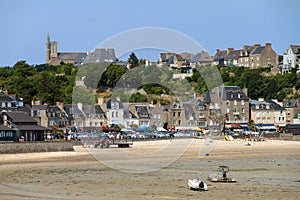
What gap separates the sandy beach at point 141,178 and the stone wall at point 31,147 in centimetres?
472

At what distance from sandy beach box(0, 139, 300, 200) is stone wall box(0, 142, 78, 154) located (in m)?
4.72

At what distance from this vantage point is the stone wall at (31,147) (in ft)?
142

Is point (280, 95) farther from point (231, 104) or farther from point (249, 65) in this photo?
point (249, 65)

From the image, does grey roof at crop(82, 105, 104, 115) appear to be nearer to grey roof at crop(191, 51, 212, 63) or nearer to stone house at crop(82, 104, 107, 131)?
stone house at crop(82, 104, 107, 131)

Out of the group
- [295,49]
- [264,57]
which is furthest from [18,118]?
[295,49]

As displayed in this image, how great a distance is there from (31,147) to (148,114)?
31051 millimetres

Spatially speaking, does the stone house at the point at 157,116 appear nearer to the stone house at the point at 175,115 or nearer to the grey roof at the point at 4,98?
the stone house at the point at 175,115

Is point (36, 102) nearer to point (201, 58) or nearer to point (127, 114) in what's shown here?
point (127, 114)

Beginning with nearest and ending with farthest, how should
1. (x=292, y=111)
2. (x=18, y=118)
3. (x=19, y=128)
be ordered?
(x=19, y=128), (x=18, y=118), (x=292, y=111)

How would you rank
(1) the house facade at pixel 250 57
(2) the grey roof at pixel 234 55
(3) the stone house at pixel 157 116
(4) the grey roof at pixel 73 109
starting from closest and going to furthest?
1. (4) the grey roof at pixel 73 109
2. (3) the stone house at pixel 157 116
3. (1) the house facade at pixel 250 57
4. (2) the grey roof at pixel 234 55

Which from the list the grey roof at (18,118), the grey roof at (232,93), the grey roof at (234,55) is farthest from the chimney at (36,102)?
the grey roof at (234,55)

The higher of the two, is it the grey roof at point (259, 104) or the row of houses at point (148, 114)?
the grey roof at point (259, 104)

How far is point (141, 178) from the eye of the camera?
27250 mm

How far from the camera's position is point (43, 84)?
3533 inches
